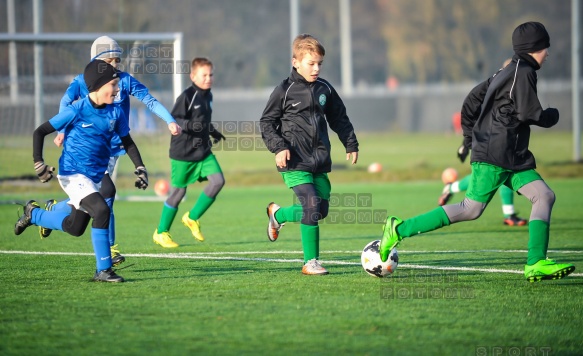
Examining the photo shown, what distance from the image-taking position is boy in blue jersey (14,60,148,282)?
→ 24.9ft

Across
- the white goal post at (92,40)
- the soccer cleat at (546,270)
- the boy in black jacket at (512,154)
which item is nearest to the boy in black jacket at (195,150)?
the boy in black jacket at (512,154)

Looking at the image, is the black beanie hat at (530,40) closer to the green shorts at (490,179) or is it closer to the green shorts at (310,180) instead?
the green shorts at (490,179)

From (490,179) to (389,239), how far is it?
3.11 feet

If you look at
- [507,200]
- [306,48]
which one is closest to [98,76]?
[306,48]

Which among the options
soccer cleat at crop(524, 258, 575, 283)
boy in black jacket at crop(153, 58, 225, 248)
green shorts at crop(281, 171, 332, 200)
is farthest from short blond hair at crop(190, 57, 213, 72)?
soccer cleat at crop(524, 258, 575, 283)

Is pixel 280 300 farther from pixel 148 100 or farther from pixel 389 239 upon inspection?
pixel 148 100

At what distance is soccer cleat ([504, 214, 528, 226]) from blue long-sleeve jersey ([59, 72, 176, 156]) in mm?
5715

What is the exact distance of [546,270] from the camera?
737cm

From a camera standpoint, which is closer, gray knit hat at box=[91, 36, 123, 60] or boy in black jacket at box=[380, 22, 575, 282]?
boy in black jacket at box=[380, 22, 575, 282]

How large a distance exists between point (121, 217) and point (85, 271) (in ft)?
20.1

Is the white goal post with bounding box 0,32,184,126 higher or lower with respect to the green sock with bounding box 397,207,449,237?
higher

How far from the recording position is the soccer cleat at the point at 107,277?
765 centimetres

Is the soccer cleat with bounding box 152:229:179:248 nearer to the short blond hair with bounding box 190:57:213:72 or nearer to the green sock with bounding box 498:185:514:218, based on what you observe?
the short blond hair with bounding box 190:57:213:72

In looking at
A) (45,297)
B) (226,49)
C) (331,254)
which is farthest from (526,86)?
(226,49)
